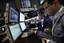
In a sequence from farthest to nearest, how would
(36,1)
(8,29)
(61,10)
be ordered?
(36,1) → (8,29) → (61,10)

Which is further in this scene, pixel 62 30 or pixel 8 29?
pixel 8 29

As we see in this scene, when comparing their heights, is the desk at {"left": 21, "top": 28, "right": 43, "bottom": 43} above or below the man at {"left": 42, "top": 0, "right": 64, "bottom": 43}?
below

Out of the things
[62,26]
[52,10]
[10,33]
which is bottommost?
[10,33]

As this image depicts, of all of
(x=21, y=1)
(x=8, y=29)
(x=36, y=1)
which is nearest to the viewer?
(x=8, y=29)

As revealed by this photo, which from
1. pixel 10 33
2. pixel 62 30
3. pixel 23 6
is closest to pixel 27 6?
pixel 23 6

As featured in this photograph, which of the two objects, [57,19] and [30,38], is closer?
[57,19]

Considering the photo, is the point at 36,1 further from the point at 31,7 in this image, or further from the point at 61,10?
the point at 61,10

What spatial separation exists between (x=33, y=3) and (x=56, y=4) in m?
5.12

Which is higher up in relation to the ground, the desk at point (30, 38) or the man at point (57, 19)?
the man at point (57, 19)

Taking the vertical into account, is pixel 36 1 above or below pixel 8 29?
above

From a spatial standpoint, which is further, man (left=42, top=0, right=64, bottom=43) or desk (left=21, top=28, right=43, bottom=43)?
desk (left=21, top=28, right=43, bottom=43)

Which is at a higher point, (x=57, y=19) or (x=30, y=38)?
(x=57, y=19)

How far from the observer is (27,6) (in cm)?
616

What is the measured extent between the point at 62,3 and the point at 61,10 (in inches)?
2.5
